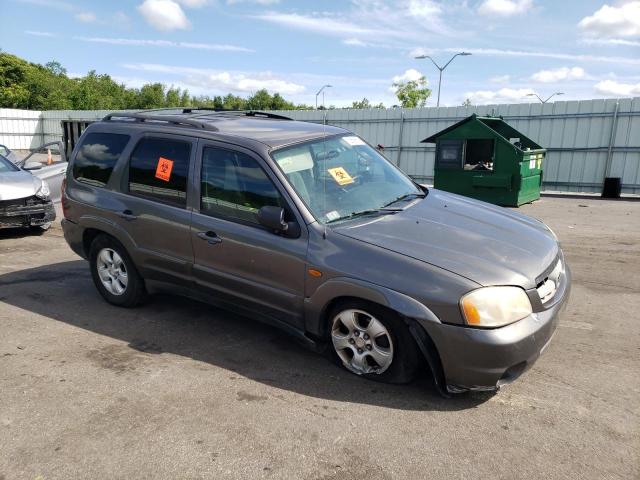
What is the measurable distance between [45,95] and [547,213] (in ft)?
193

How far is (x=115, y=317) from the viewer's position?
468 cm

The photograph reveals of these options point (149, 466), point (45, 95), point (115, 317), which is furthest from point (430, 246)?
point (45, 95)

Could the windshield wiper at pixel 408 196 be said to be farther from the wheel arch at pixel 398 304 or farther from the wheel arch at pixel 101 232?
the wheel arch at pixel 101 232

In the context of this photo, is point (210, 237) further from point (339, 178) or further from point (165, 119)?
point (165, 119)

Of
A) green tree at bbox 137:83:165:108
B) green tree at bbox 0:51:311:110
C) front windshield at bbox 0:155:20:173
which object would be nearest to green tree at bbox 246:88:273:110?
green tree at bbox 0:51:311:110

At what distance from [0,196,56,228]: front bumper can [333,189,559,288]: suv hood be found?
6.69 m

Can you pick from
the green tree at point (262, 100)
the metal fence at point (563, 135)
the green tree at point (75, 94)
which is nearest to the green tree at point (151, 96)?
the green tree at point (75, 94)

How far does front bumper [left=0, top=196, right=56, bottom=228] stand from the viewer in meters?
7.80

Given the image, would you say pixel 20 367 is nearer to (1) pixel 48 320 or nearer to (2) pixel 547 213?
(1) pixel 48 320

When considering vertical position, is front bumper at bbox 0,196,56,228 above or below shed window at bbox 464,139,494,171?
below

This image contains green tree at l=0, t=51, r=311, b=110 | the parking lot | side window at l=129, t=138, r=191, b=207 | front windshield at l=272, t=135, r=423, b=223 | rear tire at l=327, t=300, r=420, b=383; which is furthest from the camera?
green tree at l=0, t=51, r=311, b=110

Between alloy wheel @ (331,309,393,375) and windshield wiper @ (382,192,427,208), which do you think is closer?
alloy wheel @ (331,309,393,375)

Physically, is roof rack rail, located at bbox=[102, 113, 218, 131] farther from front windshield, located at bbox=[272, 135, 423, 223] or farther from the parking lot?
the parking lot

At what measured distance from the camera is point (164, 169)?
4281mm
